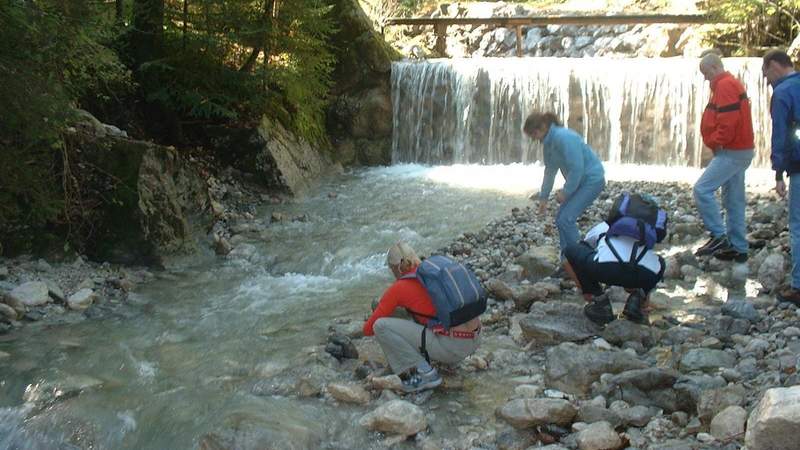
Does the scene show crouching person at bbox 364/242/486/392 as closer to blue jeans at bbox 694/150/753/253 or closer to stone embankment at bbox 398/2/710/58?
blue jeans at bbox 694/150/753/253

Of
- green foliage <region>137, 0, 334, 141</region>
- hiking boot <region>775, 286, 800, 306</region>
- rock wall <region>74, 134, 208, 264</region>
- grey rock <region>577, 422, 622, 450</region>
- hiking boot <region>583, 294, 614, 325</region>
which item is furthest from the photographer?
green foliage <region>137, 0, 334, 141</region>

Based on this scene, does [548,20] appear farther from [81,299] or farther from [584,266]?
[81,299]

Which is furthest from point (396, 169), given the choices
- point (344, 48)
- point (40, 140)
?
point (40, 140)

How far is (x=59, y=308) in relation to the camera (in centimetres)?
705

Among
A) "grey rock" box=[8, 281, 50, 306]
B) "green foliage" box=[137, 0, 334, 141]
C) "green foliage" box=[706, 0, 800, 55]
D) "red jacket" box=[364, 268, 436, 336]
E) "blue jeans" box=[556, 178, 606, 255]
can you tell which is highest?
"green foliage" box=[706, 0, 800, 55]

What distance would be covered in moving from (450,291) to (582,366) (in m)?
1.07

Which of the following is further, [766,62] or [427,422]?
[766,62]

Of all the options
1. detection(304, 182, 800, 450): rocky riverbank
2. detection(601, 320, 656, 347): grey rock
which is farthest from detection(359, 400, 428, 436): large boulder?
detection(601, 320, 656, 347): grey rock

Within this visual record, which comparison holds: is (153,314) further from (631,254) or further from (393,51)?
(393,51)

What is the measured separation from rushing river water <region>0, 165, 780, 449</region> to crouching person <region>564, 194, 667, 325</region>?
3.92 feet

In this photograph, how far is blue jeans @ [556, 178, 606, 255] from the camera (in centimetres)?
671

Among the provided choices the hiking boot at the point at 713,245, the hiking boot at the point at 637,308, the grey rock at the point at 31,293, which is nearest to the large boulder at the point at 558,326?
the hiking boot at the point at 637,308

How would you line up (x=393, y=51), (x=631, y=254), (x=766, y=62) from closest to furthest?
(x=631, y=254)
(x=766, y=62)
(x=393, y=51)

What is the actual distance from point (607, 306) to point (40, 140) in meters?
5.63
